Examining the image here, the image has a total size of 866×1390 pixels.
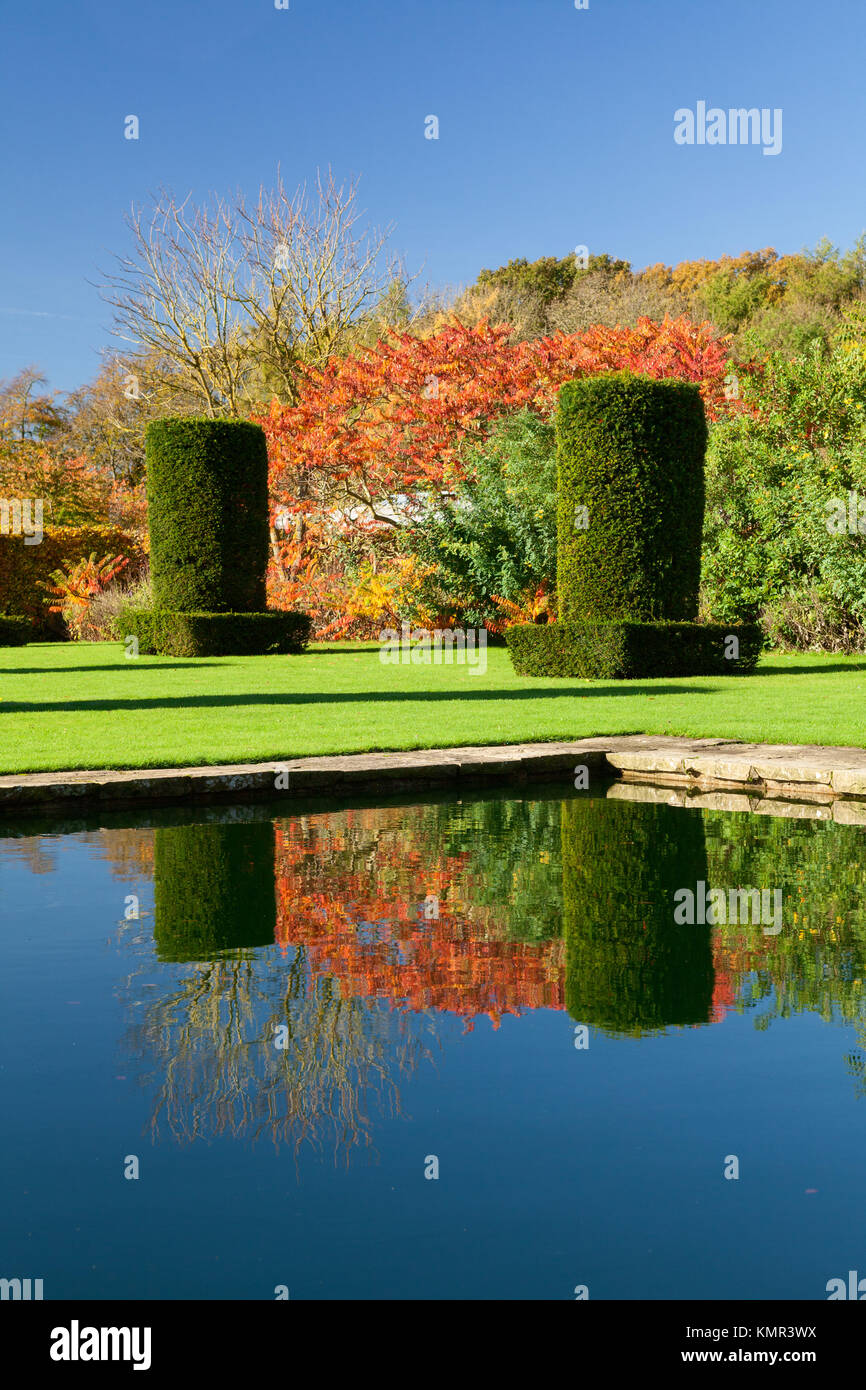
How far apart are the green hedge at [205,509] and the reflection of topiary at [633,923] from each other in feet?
51.5

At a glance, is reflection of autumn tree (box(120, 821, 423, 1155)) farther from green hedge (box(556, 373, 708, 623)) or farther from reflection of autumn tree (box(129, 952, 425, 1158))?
green hedge (box(556, 373, 708, 623))

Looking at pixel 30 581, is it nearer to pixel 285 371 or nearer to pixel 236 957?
pixel 285 371

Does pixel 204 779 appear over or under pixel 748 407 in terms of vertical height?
under

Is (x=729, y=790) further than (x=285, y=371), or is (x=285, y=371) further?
(x=285, y=371)

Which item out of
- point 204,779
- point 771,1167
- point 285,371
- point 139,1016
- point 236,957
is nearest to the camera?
point 771,1167

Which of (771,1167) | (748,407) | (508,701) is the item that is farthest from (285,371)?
(771,1167)

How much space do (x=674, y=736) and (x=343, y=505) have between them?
18748mm

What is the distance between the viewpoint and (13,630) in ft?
91.2

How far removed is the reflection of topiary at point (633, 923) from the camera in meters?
4.21

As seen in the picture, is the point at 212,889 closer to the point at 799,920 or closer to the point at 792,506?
the point at 799,920

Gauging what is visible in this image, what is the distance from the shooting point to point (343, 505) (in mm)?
27891

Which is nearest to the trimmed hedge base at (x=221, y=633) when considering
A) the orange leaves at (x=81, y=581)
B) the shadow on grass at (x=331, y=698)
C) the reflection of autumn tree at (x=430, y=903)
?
the orange leaves at (x=81, y=581)

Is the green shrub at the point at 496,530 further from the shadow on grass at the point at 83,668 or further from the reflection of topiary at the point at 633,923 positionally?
the reflection of topiary at the point at 633,923

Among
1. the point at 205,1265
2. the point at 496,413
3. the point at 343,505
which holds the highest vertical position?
the point at 496,413
